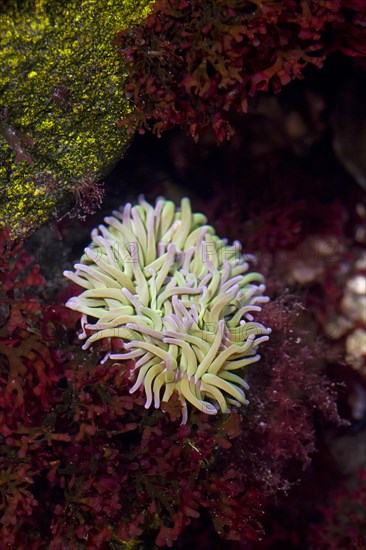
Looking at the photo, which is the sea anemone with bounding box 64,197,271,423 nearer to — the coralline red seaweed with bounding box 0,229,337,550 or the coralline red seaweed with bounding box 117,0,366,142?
the coralline red seaweed with bounding box 0,229,337,550

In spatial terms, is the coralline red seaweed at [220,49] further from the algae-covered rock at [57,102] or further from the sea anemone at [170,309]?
the sea anemone at [170,309]

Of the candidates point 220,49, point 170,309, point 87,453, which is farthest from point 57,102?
point 87,453

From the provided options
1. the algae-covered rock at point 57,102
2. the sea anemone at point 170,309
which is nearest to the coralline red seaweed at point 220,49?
the algae-covered rock at point 57,102

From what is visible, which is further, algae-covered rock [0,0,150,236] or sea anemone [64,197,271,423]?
sea anemone [64,197,271,423]

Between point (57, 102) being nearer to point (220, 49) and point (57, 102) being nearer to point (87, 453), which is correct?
point (220, 49)

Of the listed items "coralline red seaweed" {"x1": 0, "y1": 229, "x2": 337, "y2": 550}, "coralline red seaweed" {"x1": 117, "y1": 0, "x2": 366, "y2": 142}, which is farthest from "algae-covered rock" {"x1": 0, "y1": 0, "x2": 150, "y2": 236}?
"coralline red seaweed" {"x1": 0, "y1": 229, "x2": 337, "y2": 550}

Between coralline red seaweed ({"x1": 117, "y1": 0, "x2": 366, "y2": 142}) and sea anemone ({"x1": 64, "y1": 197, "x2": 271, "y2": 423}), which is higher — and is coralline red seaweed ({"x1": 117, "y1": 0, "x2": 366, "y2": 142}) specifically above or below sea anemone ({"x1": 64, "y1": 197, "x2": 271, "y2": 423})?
above
